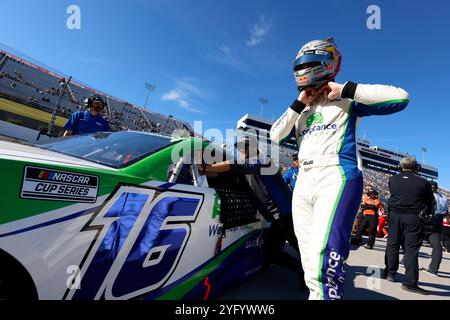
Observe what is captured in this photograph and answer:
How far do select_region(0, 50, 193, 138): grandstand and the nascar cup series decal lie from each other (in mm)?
14788

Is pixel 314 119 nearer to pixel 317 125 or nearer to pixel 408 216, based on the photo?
pixel 317 125

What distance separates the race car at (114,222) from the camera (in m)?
1.05

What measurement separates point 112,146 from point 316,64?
1395 millimetres

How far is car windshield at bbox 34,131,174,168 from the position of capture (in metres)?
→ 1.64

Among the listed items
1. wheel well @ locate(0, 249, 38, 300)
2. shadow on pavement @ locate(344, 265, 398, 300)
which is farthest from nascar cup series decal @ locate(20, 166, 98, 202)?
shadow on pavement @ locate(344, 265, 398, 300)

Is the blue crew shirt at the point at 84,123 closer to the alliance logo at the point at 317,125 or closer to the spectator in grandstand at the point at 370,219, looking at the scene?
the alliance logo at the point at 317,125

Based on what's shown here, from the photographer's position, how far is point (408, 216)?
344 cm

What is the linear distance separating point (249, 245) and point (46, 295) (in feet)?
5.83

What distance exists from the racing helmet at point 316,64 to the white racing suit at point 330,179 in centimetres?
15

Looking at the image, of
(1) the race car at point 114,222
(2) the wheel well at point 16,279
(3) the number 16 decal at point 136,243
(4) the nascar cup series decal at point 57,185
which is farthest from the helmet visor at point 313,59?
(2) the wheel well at point 16,279

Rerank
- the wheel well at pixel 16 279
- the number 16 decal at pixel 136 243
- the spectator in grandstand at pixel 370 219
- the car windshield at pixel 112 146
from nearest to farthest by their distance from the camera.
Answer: the wheel well at pixel 16 279, the number 16 decal at pixel 136 243, the car windshield at pixel 112 146, the spectator in grandstand at pixel 370 219
